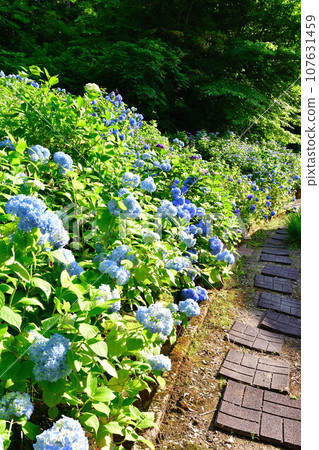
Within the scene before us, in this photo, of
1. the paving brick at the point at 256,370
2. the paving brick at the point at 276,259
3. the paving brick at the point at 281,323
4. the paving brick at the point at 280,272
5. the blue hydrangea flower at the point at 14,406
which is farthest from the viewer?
the paving brick at the point at 276,259

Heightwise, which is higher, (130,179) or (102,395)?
(130,179)

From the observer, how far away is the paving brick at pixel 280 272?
4022 millimetres

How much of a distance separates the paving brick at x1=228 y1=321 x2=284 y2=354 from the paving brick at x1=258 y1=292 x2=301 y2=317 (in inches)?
17.4

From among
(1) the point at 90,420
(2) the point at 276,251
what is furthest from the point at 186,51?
(1) the point at 90,420

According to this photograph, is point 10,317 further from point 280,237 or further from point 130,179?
point 280,237

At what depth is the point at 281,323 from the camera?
3.01 m

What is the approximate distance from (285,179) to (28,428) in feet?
23.3

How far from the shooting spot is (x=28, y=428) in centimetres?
109

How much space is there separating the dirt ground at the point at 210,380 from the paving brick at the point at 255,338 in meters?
0.05

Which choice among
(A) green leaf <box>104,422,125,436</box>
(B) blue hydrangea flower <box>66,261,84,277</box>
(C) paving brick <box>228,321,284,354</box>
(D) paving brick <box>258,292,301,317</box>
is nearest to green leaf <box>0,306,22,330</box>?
(B) blue hydrangea flower <box>66,261,84,277</box>

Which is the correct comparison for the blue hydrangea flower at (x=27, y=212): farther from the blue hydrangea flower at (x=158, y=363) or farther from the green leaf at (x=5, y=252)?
the blue hydrangea flower at (x=158, y=363)

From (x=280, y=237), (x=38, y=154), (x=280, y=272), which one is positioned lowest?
(x=38, y=154)

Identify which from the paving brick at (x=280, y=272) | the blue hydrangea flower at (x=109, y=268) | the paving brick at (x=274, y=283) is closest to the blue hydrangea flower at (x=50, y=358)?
the blue hydrangea flower at (x=109, y=268)

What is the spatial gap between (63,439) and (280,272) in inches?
144
